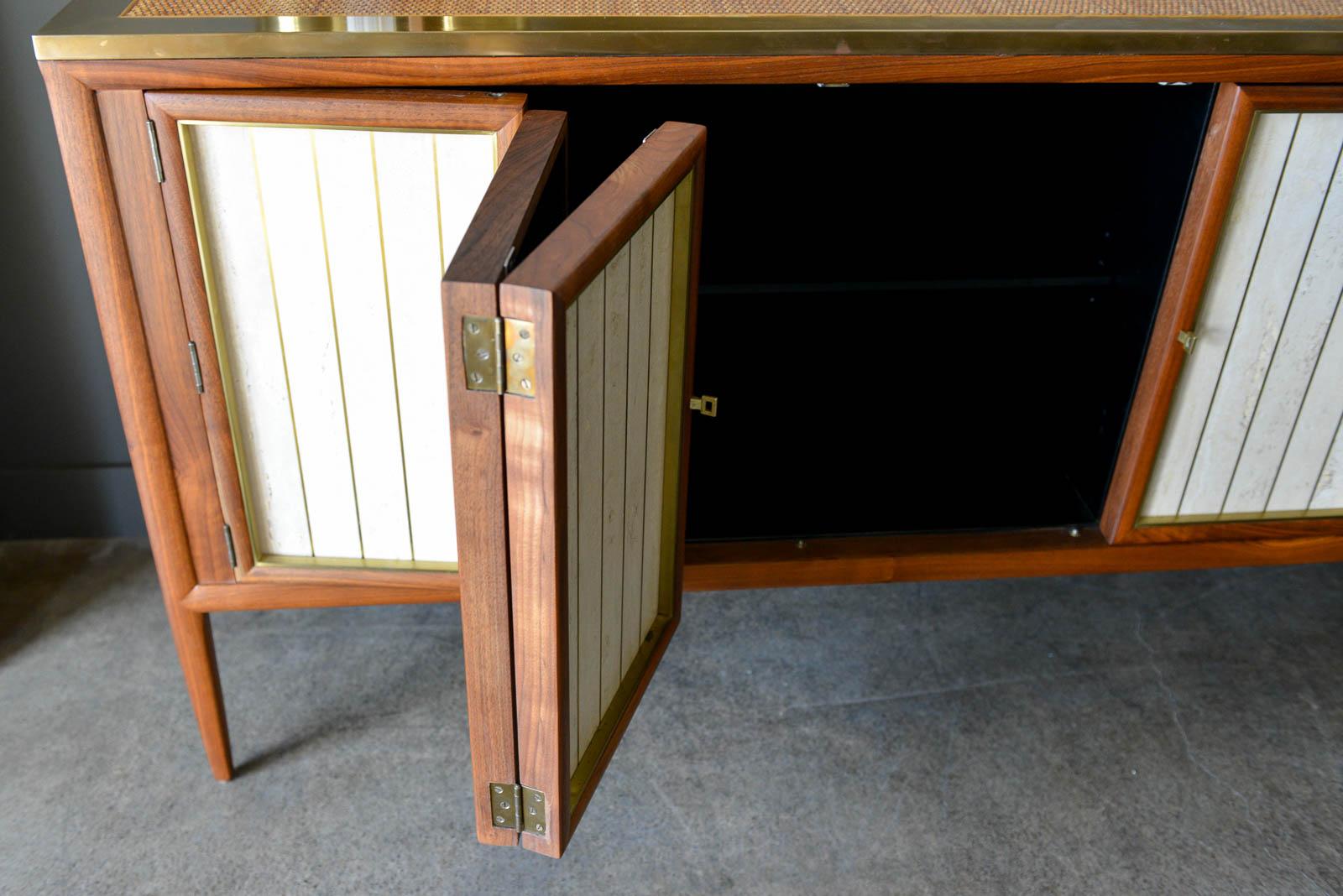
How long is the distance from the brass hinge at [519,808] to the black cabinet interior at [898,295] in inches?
20.0

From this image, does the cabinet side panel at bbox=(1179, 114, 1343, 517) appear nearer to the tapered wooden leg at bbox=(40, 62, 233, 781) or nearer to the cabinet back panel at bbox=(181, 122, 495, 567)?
the cabinet back panel at bbox=(181, 122, 495, 567)

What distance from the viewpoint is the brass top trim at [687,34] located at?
0.99 m

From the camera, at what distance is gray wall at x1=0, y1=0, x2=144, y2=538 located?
1493mm

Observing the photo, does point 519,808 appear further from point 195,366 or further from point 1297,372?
point 1297,372

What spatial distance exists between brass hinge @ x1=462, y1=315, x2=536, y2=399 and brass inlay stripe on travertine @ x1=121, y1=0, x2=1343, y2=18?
45cm

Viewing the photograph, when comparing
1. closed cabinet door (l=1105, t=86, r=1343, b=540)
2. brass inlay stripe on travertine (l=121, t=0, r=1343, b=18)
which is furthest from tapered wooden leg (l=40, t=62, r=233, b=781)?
closed cabinet door (l=1105, t=86, r=1343, b=540)

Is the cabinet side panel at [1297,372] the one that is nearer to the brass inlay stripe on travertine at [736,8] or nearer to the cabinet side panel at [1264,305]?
the cabinet side panel at [1264,305]

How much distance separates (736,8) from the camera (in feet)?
3.54

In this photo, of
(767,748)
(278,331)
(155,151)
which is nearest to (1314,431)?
(767,748)

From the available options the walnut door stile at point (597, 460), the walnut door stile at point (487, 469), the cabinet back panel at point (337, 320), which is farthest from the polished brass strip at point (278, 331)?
the walnut door stile at point (597, 460)

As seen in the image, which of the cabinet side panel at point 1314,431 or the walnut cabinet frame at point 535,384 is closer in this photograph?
the walnut cabinet frame at point 535,384

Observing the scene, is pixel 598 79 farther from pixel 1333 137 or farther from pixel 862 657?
pixel 862 657

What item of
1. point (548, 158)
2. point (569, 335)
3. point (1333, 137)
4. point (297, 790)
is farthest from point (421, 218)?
point (1333, 137)

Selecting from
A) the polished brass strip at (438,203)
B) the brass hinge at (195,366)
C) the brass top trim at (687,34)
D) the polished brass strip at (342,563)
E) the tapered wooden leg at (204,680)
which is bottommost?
the tapered wooden leg at (204,680)
